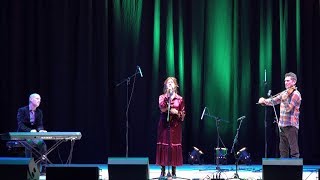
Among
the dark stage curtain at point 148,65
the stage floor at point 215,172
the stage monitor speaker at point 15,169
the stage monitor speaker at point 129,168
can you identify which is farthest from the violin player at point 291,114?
the stage monitor speaker at point 15,169

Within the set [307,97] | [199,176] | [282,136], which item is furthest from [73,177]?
[307,97]

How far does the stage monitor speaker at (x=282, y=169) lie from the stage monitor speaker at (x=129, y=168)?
137 centimetres

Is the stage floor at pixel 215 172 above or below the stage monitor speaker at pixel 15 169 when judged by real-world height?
below

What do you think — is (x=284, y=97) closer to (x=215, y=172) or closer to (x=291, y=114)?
(x=291, y=114)

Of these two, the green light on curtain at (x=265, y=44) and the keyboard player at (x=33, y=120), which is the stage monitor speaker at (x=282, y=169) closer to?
the keyboard player at (x=33, y=120)

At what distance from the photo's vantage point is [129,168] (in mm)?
6164

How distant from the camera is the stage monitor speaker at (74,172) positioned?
520 centimetres

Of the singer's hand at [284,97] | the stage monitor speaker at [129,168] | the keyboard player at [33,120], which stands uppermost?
the singer's hand at [284,97]

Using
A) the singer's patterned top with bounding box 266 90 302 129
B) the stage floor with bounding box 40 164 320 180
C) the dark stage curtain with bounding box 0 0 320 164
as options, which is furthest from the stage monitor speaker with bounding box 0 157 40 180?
the dark stage curtain with bounding box 0 0 320 164

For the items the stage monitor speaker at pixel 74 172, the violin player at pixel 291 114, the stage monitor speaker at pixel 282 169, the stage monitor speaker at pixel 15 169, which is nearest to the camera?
the stage monitor speaker at pixel 74 172

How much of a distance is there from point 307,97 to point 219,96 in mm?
1807

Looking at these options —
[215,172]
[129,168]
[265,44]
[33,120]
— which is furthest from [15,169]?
[265,44]

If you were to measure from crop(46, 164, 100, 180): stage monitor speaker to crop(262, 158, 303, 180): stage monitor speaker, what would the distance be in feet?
6.70

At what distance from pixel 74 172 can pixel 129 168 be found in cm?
102
